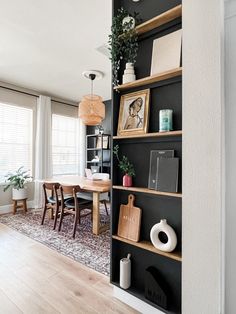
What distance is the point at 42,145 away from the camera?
15.6 ft

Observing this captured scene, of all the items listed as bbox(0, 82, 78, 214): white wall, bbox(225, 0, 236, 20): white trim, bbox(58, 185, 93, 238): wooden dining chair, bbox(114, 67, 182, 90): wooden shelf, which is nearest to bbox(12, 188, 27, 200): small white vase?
bbox(0, 82, 78, 214): white wall

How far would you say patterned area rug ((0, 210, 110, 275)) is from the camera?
2334 mm

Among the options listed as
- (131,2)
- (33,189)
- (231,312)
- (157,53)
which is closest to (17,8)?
(131,2)

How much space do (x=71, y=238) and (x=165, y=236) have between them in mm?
1855

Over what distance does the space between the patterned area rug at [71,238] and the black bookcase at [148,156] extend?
664 millimetres

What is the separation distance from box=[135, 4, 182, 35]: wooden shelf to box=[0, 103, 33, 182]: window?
3802 millimetres

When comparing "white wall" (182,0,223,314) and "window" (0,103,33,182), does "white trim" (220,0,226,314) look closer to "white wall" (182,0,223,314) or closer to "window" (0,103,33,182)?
"white wall" (182,0,223,314)

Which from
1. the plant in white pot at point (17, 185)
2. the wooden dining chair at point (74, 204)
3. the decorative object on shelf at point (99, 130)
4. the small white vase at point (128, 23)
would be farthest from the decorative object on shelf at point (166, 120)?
the decorative object on shelf at point (99, 130)

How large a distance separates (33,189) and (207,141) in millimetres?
4563

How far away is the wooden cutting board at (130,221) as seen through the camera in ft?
5.20

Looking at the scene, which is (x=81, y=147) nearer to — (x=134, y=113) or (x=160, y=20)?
(x=134, y=113)

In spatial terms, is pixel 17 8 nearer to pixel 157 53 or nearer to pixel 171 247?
pixel 157 53

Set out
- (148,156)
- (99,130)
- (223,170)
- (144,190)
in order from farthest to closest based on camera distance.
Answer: (99,130) → (148,156) → (144,190) → (223,170)

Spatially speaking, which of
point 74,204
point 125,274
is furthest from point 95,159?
point 125,274
